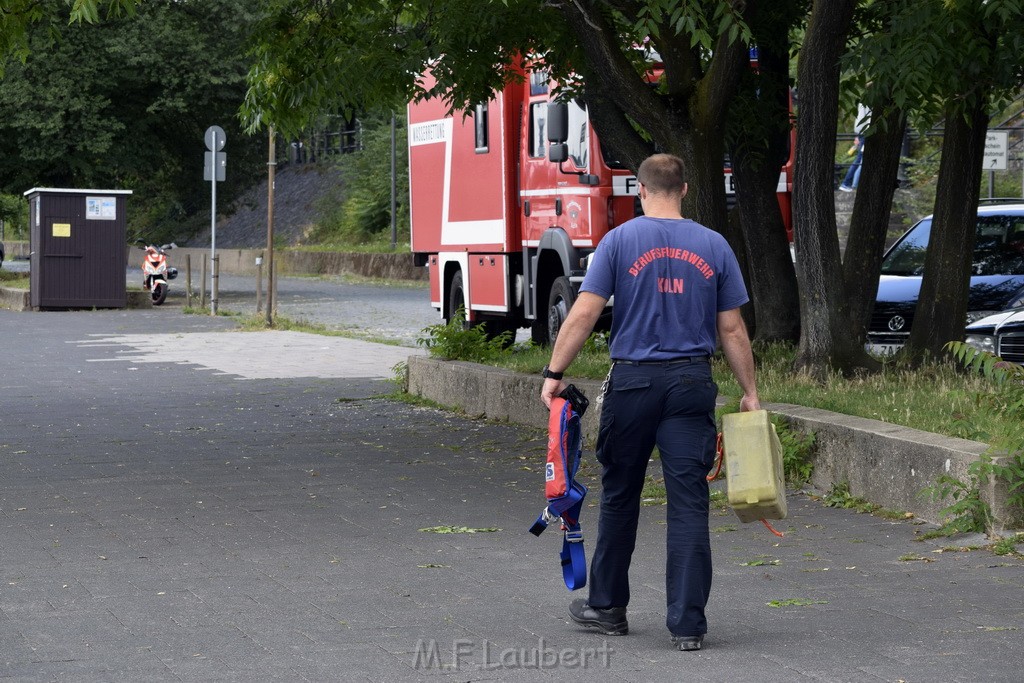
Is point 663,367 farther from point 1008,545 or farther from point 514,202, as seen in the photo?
point 514,202

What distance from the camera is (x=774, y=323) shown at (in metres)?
12.8

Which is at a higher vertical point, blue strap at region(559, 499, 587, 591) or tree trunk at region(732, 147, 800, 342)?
tree trunk at region(732, 147, 800, 342)

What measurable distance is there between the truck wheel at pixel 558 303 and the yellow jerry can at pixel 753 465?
32.7ft

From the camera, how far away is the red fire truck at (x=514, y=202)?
15.6 m

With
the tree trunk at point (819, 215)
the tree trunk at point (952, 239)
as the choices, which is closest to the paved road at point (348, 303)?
the tree trunk at point (952, 239)

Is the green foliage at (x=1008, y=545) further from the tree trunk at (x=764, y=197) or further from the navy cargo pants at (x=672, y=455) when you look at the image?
the tree trunk at (x=764, y=197)

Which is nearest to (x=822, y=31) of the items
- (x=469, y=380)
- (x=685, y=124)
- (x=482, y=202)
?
(x=685, y=124)

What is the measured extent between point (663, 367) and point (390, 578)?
1.74 meters

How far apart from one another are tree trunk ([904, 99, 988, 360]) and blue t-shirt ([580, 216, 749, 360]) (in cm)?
623

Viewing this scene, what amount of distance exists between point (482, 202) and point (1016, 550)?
11.5m

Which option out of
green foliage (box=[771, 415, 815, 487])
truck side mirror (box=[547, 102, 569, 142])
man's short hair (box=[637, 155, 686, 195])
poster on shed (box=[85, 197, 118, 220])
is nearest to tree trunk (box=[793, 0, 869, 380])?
green foliage (box=[771, 415, 815, 487])

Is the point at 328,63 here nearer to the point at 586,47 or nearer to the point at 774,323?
the point at 586,47

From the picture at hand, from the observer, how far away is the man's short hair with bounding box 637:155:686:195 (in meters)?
5.57

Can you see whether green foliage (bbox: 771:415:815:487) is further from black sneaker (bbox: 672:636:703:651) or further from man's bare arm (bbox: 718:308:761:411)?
black sneaker (bbox: 672:636:703:651)
